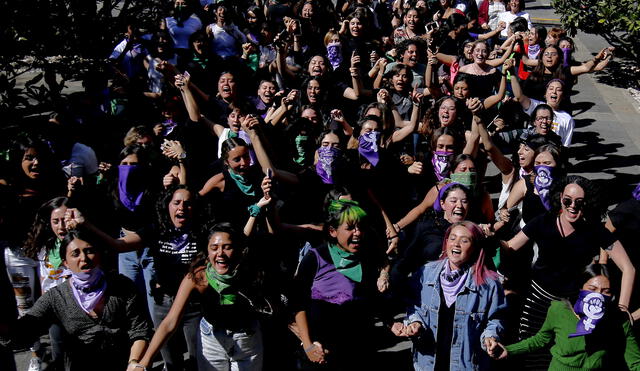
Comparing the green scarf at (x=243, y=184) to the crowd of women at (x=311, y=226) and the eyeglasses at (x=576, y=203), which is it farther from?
the eyeglasses at (x=576, y=203)

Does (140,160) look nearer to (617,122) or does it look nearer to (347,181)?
(347,181)

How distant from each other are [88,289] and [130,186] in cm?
157

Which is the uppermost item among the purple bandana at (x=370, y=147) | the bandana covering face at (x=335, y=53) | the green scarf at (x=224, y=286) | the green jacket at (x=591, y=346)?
the bandana covering face at (x=335, y=53)

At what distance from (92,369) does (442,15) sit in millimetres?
9275

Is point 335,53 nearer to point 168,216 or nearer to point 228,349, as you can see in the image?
point 168,216

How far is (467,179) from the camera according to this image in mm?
5723

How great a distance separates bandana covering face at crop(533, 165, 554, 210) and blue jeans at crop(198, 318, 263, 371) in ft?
9.14

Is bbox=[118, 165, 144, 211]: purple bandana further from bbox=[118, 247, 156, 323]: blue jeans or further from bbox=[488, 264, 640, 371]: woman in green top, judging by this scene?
bbox=[488, 264, 640, 371]: woman in green top

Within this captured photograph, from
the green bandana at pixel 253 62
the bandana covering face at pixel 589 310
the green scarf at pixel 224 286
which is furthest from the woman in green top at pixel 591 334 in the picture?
the green bandana at pixel 253 62

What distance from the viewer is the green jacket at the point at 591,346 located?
4457 millimetres

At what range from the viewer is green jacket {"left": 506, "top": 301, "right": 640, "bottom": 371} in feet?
14.6

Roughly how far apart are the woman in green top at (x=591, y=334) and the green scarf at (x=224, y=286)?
171 cm

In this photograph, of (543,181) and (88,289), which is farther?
(543,181)

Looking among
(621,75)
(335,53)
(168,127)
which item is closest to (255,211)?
(168,127)
